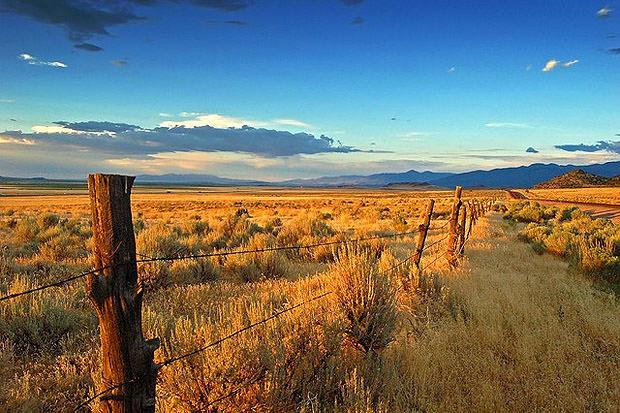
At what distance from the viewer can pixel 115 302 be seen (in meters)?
2.51

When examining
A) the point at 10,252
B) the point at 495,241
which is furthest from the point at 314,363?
the point at 495,241

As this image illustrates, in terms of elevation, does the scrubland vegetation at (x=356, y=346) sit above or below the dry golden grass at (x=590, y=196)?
above

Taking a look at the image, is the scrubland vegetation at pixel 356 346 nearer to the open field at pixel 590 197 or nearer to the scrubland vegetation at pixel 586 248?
the scrubland vegetation at pixel 586 248

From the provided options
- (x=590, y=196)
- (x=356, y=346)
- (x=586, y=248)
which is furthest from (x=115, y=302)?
(x=590, y=196)

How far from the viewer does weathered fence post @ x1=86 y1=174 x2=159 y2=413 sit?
2500mm

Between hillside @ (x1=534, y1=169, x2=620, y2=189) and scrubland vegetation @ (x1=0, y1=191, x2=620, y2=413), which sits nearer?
scrubland vegetation @ (x1=0, y1=191, x2=620, y2=413)

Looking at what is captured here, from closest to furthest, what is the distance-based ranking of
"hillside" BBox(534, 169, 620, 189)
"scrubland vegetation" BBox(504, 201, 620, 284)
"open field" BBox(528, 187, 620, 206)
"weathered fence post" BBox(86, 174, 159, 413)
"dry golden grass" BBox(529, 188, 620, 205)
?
1. "weathered fence post" BBox(86, 174, 159, 413)
2. "scrubland vegetation" BBox(504, 201, 620, 284)
3. "open field" BBox(528, 187, 620, 206)
4. "dry golden grass" BBox(529, 188, 620, 205)
5. "hillside" BBox(534, 169, 620, 189)

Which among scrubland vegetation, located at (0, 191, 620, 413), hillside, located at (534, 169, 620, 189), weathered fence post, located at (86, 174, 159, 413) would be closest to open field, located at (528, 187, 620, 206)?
scrubland vegetation, located at (0, 191, 620, 413)

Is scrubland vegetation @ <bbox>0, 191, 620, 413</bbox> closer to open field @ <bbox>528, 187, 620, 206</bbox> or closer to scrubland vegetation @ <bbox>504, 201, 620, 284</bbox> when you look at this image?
scrubland vegetation @ <bbox>504, 201, 620, 284</bbox>

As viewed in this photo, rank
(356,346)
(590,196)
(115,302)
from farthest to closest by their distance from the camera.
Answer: (590,196) < (356,346) < (115,302)

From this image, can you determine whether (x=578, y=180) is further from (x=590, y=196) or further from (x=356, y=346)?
(x=356, y=346)

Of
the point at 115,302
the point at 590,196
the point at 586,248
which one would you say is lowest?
the point at 590,196

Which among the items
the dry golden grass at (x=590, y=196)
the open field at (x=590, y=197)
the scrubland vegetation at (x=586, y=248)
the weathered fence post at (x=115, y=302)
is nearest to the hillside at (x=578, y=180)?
the dry golden grass at (x=590, y=196)

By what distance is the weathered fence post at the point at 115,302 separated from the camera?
8.20 feet
